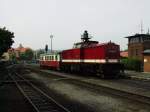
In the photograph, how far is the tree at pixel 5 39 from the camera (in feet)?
199

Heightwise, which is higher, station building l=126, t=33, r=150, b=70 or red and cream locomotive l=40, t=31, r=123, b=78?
station building l=126, t=33, r=150, b=70

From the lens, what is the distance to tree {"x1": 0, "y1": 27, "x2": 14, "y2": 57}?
60.7 metres

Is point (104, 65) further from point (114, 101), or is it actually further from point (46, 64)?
point (46, 64)

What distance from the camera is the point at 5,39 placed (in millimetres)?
63594

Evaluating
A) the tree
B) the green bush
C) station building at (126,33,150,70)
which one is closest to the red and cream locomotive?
the green bush

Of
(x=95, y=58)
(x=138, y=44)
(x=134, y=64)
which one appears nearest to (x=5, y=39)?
(x=138, y=44)

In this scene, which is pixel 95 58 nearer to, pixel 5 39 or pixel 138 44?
pixel 138 44

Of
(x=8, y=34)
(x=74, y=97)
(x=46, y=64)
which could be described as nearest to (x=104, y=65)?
(x=74, y=97)

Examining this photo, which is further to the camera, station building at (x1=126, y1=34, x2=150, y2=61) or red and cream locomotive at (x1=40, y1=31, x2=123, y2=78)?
station building at (x1=126, y1=34, x2=150, y2=61)

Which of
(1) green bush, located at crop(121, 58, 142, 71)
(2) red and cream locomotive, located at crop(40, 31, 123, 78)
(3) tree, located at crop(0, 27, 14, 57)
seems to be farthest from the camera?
(3) tree, located at crop(0, 27, 14, 57)

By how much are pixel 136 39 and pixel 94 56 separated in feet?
90.3

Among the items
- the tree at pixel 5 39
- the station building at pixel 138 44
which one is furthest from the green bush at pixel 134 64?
the tree at pixel 5 39

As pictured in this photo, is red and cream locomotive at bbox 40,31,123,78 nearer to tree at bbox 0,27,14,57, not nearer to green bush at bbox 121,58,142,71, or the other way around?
green bush at bbox 121,58,142,71

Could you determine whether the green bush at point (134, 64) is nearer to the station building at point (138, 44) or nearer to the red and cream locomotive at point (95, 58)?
the station building at point (138, 44)
